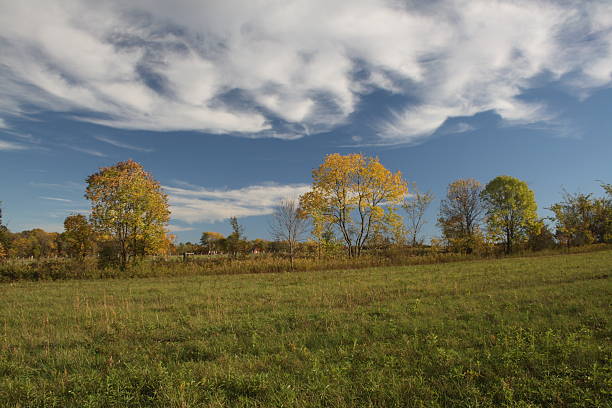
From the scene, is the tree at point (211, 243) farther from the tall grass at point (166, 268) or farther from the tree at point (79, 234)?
the tall grass at point (166, 268)

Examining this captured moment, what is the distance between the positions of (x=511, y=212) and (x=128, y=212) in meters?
50.6

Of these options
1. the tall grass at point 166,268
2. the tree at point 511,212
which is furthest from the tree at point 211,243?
the tree at point 511,212

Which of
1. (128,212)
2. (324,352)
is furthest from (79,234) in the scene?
(324,352)

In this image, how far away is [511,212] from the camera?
48.4 m

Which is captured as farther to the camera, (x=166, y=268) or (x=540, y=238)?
(x=540, y=238)

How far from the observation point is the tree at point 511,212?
156 feet

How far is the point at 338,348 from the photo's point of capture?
741 centimetres

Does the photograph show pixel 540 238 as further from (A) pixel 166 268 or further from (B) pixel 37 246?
(B) pixel 37 246

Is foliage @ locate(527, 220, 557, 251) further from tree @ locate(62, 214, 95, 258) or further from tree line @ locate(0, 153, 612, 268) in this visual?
tree @ locate(62, 214, 95, 258)

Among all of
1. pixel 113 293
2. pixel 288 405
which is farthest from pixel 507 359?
pixel 113 293

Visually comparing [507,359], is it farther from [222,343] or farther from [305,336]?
[222,343]

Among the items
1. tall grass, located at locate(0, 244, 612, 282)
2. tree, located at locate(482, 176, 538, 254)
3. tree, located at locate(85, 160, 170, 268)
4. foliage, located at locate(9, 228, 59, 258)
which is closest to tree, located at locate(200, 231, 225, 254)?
foliage, located at locate(9, 228, 59, 258)

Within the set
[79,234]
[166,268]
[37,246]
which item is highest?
[79,234]

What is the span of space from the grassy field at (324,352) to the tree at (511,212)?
38630 millimetres
